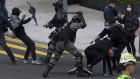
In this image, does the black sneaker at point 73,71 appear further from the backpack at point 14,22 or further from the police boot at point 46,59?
the backpack at point 14,22

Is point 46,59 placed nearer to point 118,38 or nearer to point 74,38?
A: point 74,38

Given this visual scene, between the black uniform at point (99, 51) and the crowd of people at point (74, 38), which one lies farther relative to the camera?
the black uniform at point (99, 51)

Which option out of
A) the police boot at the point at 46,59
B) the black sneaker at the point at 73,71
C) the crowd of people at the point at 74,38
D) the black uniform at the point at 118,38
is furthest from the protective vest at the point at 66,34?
the police boot at the point at 46,59

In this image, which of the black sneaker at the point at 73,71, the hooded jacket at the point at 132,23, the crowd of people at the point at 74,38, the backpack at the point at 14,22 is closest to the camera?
the crowd of people at the point at 74,38

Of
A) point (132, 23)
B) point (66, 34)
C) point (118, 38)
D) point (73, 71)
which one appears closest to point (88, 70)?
point (73, 71)

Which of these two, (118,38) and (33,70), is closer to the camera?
(118,38)

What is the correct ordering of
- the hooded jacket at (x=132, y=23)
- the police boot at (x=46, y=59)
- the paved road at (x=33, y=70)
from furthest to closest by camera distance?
the hooded jacket at (x=132, y=23) → the police boot at (x=46, y=59) → the paved road at (x=33, y=70)

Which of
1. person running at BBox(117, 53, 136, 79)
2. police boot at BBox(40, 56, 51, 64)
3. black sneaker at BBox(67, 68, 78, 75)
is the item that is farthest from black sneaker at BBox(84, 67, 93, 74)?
person running at BBox(117, 53, 136, 79)

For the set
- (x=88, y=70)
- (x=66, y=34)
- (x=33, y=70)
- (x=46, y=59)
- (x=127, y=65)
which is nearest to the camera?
(x=127, y=65)

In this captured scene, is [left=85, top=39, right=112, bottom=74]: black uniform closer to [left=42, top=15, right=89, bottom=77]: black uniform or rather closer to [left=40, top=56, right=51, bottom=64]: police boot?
[left=42, top=15, right=89, bottom=77]: black uniform

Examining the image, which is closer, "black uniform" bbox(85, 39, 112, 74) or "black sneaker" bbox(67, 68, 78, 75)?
"black uniform" bbox(85, 39, 112, 74)

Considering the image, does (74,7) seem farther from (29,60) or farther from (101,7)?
(29,60)

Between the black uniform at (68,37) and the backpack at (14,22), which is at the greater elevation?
the backpack at (14,22)

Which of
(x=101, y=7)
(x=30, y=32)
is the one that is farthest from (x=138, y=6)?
(x=30, y=32)
